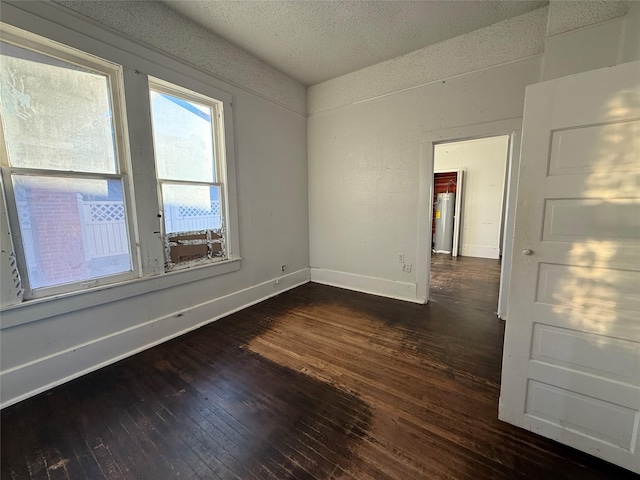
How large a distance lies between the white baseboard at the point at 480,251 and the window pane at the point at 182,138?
19.8 feet

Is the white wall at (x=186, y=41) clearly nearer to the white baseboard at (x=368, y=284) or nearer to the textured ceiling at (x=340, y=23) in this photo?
the textured ceiling at (x=340, y=23)

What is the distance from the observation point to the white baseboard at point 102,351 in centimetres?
173

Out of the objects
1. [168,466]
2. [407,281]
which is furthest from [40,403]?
[407,281]

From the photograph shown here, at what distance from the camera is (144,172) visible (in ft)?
7.49

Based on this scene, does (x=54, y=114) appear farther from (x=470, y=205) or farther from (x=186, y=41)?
(x=470, y=205)

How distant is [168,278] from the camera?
2492mm

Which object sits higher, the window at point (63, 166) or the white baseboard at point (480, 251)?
the window at point (63, 166)

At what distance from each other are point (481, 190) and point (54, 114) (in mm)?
7157

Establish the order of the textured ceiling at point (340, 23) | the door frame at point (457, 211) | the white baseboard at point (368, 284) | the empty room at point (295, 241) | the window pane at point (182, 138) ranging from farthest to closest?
the door frame at point (457, 211), the white baseboard at point (368, 284), the window pane at point (182, 138), the textured ceiling at point (340, 23), the empty room at point (295, 241)

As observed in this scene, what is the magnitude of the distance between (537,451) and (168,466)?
1.93 m

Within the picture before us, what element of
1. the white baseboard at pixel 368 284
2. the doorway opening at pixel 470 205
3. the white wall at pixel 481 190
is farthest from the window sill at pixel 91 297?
the white wall at pixel 481 190

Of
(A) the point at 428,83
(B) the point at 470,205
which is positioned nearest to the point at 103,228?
(A) the point at 428,83

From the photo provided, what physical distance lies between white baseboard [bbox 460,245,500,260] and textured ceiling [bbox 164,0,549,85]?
187 inches

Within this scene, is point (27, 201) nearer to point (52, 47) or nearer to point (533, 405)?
point (52, 47)
